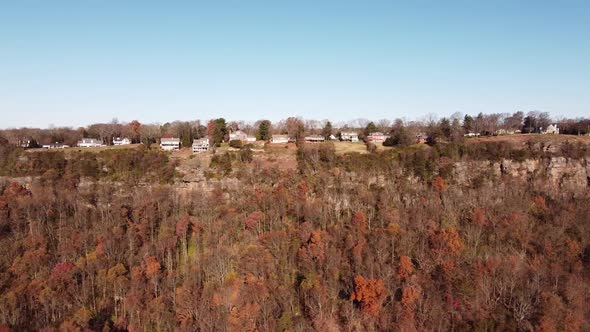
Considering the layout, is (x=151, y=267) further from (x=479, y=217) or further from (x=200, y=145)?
(x=479, y=217)

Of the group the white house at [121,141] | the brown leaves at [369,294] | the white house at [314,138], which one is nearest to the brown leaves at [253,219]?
the brown leaves at [369,294]

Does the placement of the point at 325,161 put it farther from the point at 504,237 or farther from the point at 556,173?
the point at 556,173

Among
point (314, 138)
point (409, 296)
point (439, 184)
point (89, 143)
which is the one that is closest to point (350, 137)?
point (314, 138)

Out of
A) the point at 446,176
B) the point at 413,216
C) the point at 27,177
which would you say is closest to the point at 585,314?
the point at 413,216

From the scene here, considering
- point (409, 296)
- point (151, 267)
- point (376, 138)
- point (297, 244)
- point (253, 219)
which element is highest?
point (376, 138)

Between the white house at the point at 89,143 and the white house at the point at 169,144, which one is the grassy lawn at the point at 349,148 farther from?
the white house at the point at 89,143
